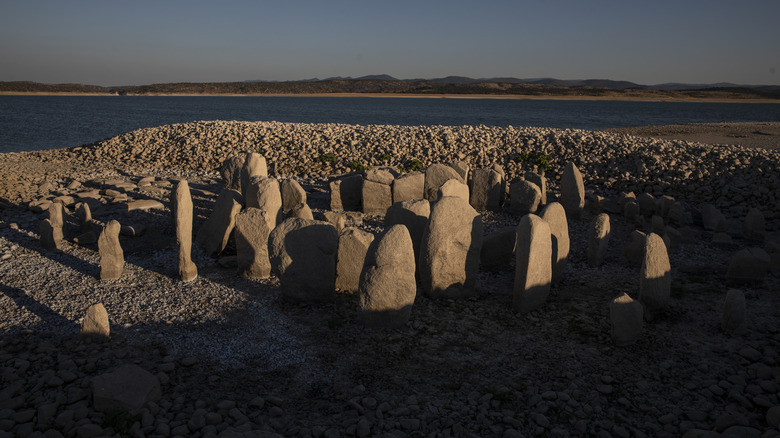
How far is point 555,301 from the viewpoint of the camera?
6.39 metres

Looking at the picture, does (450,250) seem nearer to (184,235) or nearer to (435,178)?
(184,235)

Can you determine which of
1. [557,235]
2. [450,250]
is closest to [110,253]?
[450,250]

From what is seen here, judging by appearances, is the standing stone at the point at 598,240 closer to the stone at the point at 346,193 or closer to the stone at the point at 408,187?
the stone at the point at 408,187

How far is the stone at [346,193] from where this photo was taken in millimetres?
10539

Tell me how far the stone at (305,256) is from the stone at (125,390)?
7.02 ft

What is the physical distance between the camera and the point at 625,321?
5.19 m

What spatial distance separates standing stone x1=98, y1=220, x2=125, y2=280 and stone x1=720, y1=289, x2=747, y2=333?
7633 mm

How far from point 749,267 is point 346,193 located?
7089 millimetres

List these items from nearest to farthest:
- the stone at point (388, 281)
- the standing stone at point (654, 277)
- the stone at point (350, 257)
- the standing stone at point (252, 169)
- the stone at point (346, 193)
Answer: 1. the stone at point (388, 281)
2. the standing stone at point (654, 277)
3. the stone at point (350, 257)
4. the standing stone at point (252, 169)
5. the stone at point (346, 193)

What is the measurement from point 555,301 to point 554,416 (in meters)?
2.52

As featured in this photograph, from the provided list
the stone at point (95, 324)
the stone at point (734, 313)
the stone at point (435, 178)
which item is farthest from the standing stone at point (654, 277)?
the stone at point (95, 324)

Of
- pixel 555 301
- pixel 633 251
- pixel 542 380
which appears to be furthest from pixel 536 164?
pixel 542 380

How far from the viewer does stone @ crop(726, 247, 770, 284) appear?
22.1ft

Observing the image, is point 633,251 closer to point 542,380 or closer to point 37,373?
point 542,380
